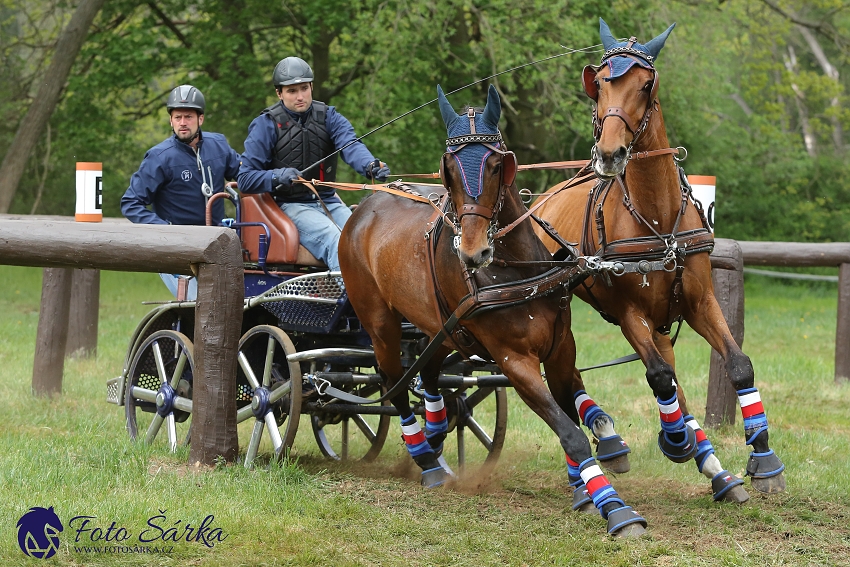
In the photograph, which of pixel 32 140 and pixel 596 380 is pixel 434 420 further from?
pixel 32 140

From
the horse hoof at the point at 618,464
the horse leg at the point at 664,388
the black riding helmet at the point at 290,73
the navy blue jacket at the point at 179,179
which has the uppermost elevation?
the black riding helmet at the point at 290,73

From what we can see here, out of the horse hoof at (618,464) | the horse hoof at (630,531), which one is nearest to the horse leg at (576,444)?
the horse hoof at (630,531)

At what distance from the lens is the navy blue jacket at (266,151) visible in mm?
6430

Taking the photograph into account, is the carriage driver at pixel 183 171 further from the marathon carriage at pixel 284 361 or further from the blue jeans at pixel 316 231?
the blue jeans at pixel 316 231

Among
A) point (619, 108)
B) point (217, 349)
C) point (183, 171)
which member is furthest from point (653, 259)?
point (183, 171)

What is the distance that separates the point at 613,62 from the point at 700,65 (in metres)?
13.5

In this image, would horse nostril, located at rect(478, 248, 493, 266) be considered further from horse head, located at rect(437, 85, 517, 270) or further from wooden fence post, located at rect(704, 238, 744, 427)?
wooden fence post, located at rect(704, 238, 744, 427)

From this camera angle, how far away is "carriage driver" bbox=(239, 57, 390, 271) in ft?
21.3

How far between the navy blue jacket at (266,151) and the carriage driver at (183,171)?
46cm

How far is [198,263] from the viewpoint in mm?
5840

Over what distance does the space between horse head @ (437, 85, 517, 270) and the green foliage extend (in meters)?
9.48

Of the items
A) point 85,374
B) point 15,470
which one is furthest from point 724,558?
point 85,374

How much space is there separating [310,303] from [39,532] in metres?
2.29

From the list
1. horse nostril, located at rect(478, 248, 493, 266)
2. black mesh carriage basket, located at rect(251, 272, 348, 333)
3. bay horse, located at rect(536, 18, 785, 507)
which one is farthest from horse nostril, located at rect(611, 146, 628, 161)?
black mesh carriage basket, located at rect(251, 272, 348, 333)
